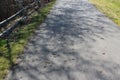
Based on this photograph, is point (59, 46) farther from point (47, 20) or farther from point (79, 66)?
point (47, 20)

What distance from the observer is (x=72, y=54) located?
368 inches

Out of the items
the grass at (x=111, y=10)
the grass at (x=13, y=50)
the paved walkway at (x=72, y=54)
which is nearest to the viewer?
the paved walkway at (x=72, y=54)

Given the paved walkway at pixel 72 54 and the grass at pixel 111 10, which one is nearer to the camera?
the paved walkway at pixel 72 54

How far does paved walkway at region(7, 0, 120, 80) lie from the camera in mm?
7457

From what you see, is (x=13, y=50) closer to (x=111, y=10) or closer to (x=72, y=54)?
(x=72, y=54)

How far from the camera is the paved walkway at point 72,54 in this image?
24.5 feet

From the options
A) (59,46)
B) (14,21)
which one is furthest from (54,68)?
(14,21)

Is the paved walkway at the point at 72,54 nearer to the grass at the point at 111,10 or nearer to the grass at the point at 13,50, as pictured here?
the grass at the point at 13,50

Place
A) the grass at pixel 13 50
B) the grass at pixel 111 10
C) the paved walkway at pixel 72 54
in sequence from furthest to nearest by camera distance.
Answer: the grass at pixel 111 10 < the grass at pixel 13 50 < the paved walkway at pixel 72 54

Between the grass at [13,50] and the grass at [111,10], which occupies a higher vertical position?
the grass at [13,50]

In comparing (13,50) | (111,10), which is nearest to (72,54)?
(13,50)

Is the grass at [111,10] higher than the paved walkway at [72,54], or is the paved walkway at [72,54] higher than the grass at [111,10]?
the paved walkway at [72,54]

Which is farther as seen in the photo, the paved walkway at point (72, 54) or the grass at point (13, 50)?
the grass at point (13, 50)

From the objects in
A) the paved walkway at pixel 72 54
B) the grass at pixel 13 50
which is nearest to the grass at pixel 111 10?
the paved walkway at pixel 72 54
